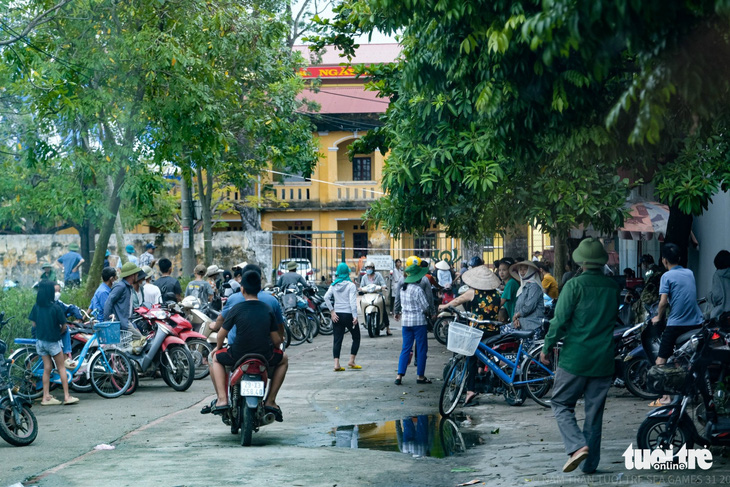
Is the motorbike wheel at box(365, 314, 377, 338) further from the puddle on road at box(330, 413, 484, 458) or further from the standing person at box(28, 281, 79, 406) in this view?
the puddle on road at box(330, 413, 484, 458)

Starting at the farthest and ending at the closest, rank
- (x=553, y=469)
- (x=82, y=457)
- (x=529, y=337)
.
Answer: (x=529, y=337) → (x=82, y=457) → (x=553, y=469)

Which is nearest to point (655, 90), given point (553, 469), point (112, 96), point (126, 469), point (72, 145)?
point (553, 469)

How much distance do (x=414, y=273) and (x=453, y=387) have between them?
2.95 meters

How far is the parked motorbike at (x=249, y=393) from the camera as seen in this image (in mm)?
8555

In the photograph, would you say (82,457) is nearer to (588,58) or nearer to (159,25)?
(588,58)

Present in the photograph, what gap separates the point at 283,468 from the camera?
7508mm

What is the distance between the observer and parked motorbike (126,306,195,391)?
500 inches

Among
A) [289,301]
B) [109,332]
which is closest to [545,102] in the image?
[109,332]

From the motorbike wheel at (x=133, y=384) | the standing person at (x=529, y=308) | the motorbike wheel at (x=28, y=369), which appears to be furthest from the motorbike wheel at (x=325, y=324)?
the motorbike wheel at (x=28, y=369)

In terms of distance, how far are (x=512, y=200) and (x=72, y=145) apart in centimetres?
769

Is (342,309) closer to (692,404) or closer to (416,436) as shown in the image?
(416,436)

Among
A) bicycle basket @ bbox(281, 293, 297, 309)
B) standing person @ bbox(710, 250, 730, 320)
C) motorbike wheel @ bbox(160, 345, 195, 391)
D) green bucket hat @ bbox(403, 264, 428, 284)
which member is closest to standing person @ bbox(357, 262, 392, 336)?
bicycle basket @ bbox(281, 293, 297, 309)

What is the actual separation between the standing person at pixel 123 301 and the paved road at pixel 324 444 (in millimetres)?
1080

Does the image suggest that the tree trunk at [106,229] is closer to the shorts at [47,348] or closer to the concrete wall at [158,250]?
the shorts at [47,348]
